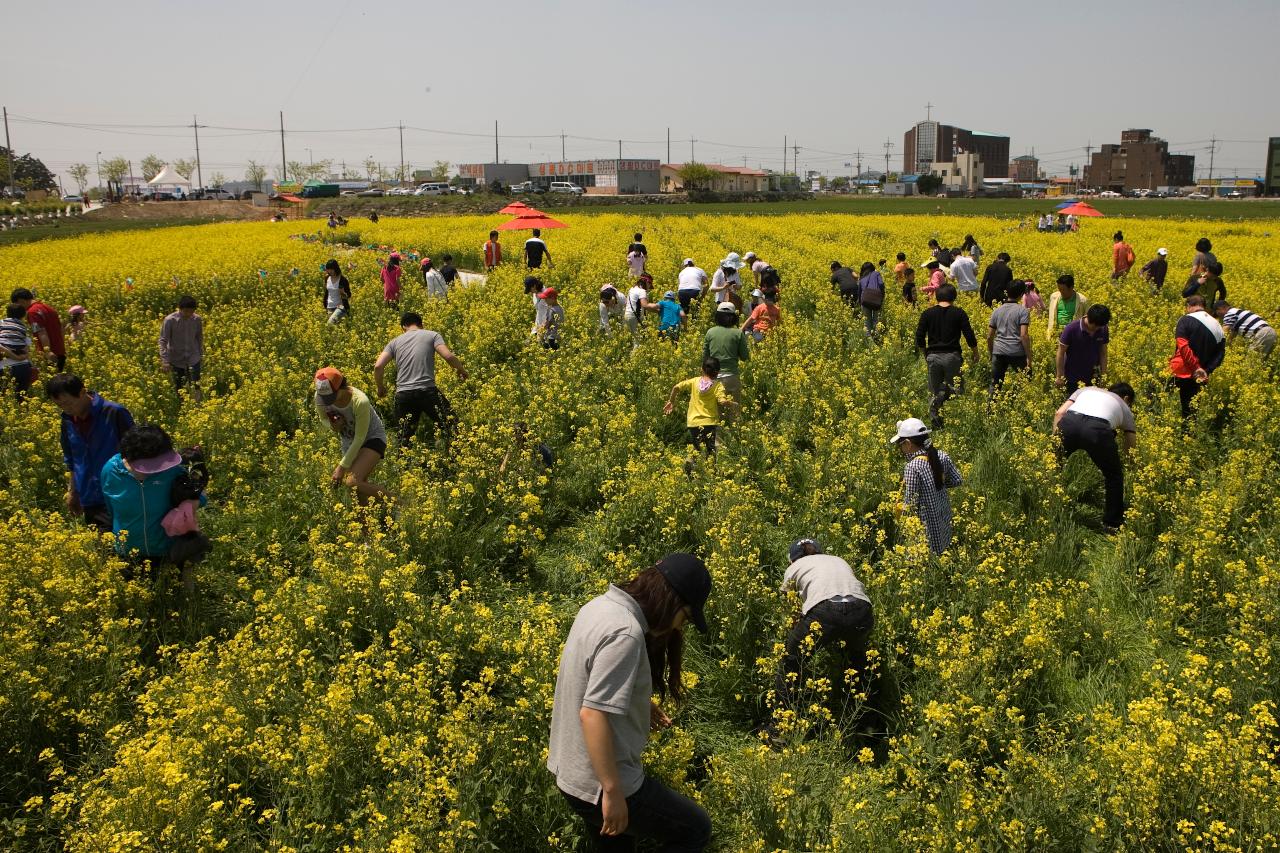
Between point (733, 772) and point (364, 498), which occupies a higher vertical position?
point (364, 498)

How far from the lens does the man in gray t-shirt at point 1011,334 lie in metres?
9.86

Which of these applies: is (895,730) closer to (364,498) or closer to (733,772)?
(733,772)

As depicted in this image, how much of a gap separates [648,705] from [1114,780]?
240cm

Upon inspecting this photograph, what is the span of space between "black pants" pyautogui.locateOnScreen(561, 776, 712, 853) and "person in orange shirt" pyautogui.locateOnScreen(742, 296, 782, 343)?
8.96 m

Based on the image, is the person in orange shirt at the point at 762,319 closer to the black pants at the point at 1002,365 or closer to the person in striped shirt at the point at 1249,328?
the black pants at the point at 1002,365

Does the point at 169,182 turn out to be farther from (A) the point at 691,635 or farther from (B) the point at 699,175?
(A) the point at 691,635

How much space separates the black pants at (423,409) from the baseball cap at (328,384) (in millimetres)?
1790

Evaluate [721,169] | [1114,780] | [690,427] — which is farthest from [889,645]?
[721,169]

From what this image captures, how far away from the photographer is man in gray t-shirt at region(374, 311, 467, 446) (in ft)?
29.1

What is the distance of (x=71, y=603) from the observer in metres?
5.25

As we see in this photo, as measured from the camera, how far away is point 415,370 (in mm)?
8914

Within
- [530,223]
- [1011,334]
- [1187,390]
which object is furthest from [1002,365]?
[530,223]

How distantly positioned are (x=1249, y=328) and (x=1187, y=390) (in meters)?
Result: 2.79

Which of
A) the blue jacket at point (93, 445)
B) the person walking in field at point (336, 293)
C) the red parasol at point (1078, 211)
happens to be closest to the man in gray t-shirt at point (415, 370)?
the blue jacket at point (93, 445)
